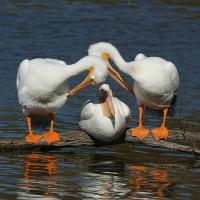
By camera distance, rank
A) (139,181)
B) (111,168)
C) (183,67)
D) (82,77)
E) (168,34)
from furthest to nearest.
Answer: (168,34), (183,67), (82,77), (111,168), (139,181)

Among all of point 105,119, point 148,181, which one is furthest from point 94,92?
point 148,181

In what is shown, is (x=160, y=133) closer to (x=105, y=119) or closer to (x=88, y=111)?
(x=105, y=119)

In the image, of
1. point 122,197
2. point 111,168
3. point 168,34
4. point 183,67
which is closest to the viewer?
point 122,197

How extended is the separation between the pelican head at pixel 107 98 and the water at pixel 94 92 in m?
0.68

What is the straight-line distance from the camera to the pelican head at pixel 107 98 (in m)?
12.0

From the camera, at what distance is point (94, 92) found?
1684 cm

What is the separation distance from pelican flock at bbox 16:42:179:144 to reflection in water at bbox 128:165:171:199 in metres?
0.59

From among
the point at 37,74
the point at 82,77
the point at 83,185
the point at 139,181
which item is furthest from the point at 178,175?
the point at 82,77

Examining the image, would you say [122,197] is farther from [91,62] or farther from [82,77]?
[82,77]

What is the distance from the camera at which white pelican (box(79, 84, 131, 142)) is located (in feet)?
39.4

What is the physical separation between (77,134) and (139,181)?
1441 millimetres

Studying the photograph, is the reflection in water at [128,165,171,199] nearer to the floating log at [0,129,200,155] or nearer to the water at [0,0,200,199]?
the water at [0,0,200,199]

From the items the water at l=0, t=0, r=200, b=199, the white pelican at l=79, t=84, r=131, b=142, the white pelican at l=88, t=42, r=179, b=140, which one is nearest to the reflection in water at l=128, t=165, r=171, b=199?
the water at l=0, t=0, r=200, b=199

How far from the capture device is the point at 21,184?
34.7 ft
